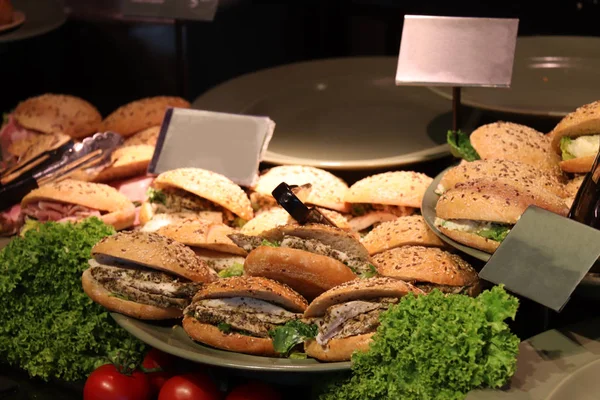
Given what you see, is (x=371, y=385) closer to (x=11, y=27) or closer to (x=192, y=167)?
(x=192, y=167)

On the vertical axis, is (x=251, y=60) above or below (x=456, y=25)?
below

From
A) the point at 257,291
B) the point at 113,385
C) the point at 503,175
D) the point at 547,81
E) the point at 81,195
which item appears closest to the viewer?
the point at 257,291

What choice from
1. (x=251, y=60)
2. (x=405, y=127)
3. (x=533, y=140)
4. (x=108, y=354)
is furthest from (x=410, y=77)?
(x=251, y=60)

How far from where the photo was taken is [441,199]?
2.58 metres

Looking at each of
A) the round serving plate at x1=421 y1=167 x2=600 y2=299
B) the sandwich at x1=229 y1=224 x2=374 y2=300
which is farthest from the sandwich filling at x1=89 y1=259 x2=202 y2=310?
the round serving plate at x1=421 y1=167 x2=600 y2=299

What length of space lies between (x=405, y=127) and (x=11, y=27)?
224 centimetres

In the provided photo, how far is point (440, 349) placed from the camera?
201 cm

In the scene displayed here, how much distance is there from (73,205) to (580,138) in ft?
6.73

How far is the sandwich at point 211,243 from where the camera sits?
9.04 ft

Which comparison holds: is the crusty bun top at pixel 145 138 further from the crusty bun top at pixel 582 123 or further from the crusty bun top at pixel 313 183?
the crusty bun top at pixel 582 123

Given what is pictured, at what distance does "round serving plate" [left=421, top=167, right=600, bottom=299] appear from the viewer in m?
2.11

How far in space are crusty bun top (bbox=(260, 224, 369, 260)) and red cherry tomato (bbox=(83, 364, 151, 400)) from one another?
68 centimetres

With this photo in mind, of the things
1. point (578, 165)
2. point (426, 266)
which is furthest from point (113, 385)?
point (578, 165)

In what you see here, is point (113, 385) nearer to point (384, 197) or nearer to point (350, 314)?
point (350, 314)
